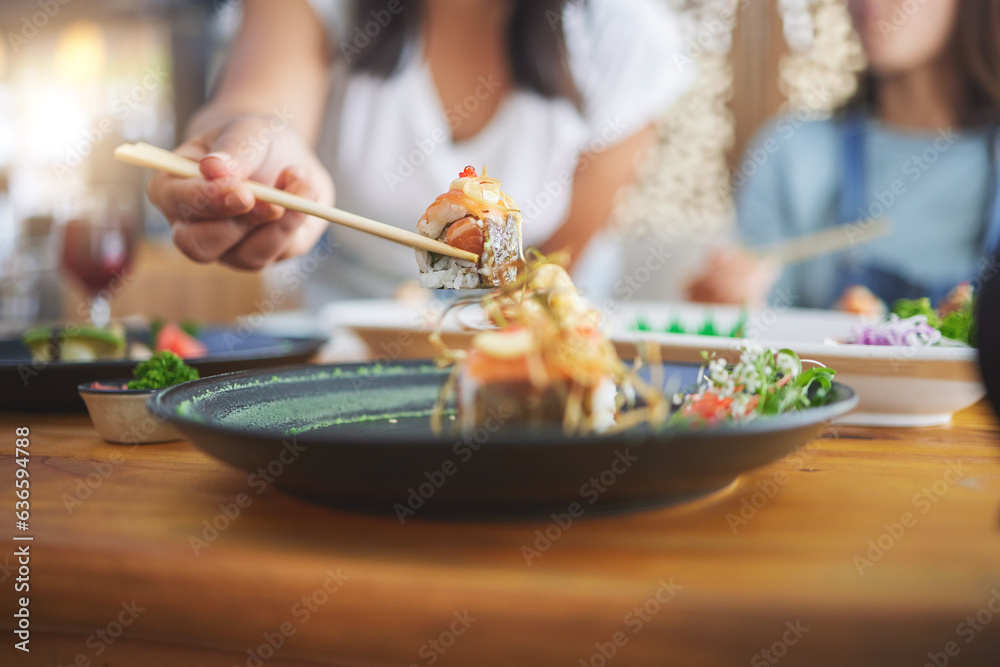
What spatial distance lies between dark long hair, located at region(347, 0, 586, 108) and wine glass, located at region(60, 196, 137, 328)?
1.43 meters

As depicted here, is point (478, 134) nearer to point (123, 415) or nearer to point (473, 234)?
point (473, 234)

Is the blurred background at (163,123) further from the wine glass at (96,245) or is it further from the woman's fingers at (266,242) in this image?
the woman's fingers at (266,242)

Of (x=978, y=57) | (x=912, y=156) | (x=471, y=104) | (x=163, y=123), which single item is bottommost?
(x=912, y=156)

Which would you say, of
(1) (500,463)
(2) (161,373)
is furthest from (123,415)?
(1) (500,463)

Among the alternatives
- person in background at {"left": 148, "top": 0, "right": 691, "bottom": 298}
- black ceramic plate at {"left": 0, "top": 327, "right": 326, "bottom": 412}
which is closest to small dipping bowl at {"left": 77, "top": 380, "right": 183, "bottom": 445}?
black ceramic plate at {"left": 0, "top": 327, "right": 326, "bottom": 412}

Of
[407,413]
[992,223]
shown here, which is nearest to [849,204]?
[992,223]

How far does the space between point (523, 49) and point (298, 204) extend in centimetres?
221

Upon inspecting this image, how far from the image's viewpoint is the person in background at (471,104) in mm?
2752

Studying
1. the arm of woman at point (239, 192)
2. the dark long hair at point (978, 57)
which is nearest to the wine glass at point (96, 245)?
the arm of woman at point (239, 192)

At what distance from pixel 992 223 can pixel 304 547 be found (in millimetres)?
3617

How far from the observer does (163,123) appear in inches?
293

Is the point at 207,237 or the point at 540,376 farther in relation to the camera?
the point at 207,237

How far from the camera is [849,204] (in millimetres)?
3639

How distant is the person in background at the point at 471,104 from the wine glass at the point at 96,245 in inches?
31.6
